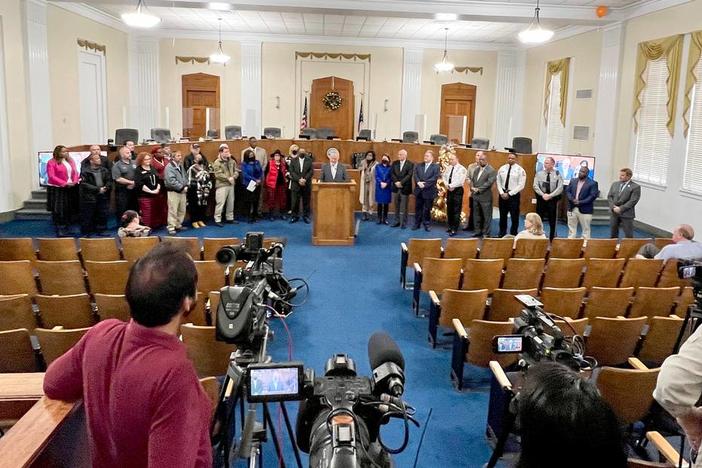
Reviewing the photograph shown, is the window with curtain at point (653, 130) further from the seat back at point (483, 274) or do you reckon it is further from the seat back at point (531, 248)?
the seat back at point (483, 274)

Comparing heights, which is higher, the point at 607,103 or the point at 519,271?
the point at 607,103

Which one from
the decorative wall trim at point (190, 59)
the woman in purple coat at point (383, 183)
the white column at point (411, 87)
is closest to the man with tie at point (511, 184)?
the woman in purple coat at point (383, 183)

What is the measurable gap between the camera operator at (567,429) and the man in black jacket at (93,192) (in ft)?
31.2

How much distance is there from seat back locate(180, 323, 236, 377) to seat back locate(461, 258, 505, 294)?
280 cm

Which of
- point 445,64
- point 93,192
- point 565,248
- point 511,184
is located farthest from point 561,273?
point 445,64

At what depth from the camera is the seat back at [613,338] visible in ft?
14.2

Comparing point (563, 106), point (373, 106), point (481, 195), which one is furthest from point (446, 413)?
point (373, 106)

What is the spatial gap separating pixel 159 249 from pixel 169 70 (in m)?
16.0

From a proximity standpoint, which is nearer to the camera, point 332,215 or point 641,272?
point 641,272

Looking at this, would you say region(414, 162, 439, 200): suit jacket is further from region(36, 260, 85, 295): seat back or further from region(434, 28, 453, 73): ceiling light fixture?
region(36, 260, 85, 295): seat back

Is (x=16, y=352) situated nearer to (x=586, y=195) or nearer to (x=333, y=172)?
(x=333, y=172)

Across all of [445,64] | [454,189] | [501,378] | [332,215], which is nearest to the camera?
[501,378]

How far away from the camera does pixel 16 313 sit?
429cm

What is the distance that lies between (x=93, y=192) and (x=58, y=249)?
3514 millimetres
